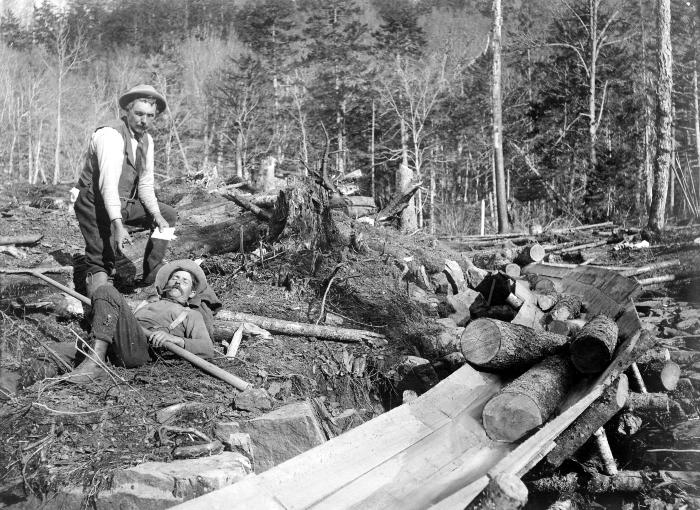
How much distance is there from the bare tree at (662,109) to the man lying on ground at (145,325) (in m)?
12.1

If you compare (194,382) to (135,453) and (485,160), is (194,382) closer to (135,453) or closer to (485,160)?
(135,453)

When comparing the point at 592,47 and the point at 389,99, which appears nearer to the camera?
the point at 592,47

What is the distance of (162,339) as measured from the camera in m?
4.43

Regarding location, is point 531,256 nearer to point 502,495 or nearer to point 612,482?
point 612,482

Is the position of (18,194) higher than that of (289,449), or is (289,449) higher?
(18,194)

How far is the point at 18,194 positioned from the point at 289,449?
47.0 feet

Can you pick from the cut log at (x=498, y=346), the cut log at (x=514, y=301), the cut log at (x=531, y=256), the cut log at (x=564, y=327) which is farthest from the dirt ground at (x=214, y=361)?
the cut log at (x=531, y=256)

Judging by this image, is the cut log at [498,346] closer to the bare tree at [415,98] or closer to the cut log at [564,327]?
the cut log at [564,327]

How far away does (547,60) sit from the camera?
31422 millimetres

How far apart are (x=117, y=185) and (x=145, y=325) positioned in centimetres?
125

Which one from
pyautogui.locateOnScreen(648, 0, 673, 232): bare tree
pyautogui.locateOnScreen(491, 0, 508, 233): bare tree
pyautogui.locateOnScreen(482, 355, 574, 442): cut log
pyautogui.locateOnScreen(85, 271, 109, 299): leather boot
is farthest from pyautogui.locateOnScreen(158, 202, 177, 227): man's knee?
pyautogui.locateOnScreen(491, 0, 508, 233): bare tree

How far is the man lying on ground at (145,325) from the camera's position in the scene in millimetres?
4289

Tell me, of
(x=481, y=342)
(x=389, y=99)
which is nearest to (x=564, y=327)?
(x=481, y=342)

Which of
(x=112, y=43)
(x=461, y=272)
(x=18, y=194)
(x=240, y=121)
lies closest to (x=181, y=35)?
(x=112, y=43)
